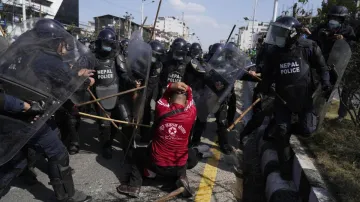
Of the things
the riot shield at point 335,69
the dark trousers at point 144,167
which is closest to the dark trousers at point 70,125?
the dark trousers at point 144,167

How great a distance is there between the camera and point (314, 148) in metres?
4.06

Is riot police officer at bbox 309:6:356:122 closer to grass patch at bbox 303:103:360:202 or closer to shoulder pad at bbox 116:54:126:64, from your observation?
grass patch at bbox 303:103:360:202

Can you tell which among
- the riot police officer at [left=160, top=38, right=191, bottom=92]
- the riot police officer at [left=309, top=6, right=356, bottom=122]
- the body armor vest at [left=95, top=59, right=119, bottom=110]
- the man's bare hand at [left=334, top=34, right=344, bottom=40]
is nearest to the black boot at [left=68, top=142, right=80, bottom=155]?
the body armor vest at [left=95, top=59, right=119, bottom=110]

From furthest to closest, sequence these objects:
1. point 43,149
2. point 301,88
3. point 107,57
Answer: point 107,57 < point 301,88 < point 43,149

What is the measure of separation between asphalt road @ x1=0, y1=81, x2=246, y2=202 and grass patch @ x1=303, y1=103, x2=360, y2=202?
1.01m

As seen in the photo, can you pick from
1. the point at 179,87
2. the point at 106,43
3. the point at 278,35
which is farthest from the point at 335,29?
the point at 106,43

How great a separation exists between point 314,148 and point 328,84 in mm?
975

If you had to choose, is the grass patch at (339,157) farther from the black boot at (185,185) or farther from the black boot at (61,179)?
the black boot at (61,179)

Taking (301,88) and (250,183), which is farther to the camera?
(250,183)

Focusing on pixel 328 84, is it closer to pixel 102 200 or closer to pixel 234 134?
pixel 234 134

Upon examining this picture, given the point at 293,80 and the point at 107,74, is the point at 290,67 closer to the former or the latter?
the point at 293,80

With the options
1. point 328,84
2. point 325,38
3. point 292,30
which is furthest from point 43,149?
point 325,38

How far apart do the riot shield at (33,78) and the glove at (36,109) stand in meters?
0.03

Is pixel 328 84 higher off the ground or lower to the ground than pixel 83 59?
lower
